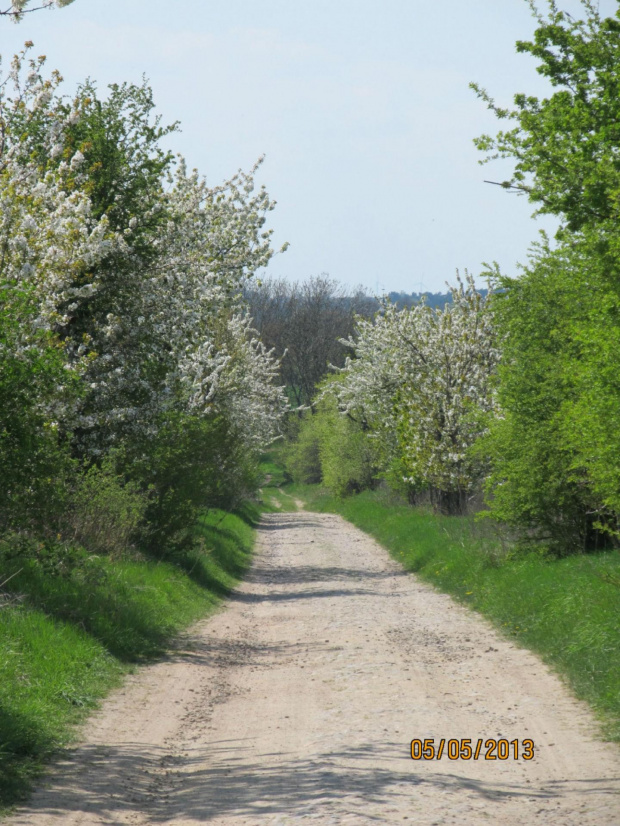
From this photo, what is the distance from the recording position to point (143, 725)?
28.7 feet

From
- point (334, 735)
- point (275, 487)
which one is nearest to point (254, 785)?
point (334, 735)

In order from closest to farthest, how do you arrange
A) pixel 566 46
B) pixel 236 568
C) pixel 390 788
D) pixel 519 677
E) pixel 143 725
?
1. pixel 390 788
2. pixel 143 725
3. pixel 519 677
4. pixel 566 46
5. pixel 236 568

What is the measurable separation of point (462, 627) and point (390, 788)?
8.11 metres

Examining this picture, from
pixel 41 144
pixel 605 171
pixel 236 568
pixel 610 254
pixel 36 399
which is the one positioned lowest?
pixel 236 568

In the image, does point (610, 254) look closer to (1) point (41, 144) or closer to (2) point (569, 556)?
(2) point (569, 556)

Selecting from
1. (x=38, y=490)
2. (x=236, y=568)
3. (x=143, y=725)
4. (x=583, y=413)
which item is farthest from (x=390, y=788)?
(x=236, y=568)

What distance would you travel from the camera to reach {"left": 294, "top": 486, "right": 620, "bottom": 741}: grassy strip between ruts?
9.91m

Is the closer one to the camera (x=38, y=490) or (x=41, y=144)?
(x=38, y=490)

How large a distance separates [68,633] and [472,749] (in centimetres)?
535

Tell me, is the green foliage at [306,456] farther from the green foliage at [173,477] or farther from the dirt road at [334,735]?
the dirt road at [334,735]

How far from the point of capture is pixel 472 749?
745 centimetres

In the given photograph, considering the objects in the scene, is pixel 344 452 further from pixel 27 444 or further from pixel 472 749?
pixel 472 749

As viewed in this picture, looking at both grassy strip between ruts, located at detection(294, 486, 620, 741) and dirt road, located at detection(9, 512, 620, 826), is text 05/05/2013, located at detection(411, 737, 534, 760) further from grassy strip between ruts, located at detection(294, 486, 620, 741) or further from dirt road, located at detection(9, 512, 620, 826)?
grassy strip between ruts, located at detection(294, 486, 620, 741)

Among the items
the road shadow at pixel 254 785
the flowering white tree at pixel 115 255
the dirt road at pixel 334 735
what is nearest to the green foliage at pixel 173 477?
the flowering white tree at pixel 115 255
